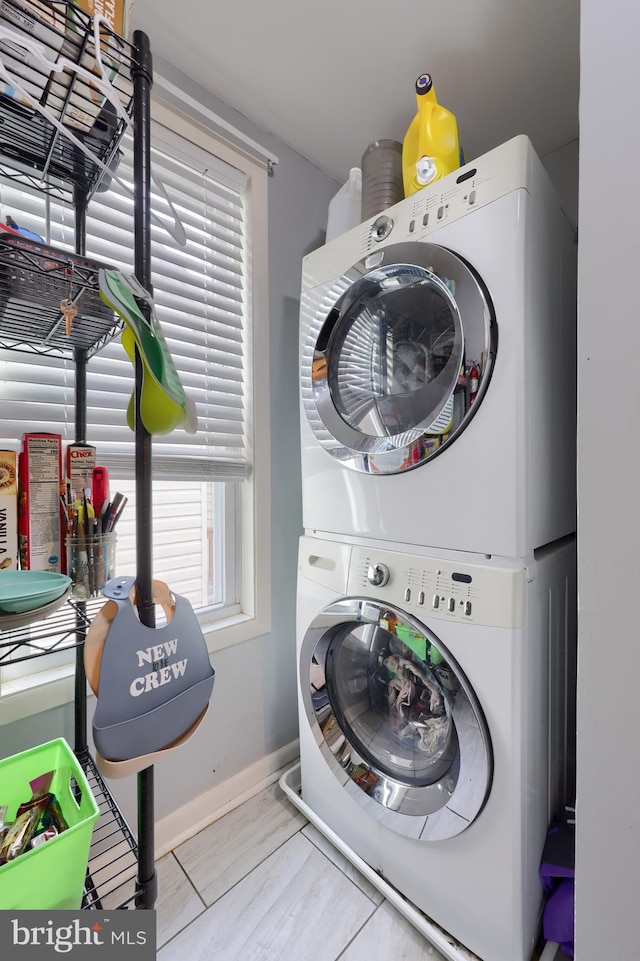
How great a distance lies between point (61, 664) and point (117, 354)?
2.65 feet

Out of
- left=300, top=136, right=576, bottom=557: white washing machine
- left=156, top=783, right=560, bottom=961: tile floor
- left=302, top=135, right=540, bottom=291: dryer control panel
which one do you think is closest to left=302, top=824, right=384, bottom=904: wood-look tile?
left=156, top=783, right=560, bottom=961: tile floor

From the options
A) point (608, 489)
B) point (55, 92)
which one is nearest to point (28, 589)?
point (55, 92)

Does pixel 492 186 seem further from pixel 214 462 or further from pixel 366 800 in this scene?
pixel 366 800

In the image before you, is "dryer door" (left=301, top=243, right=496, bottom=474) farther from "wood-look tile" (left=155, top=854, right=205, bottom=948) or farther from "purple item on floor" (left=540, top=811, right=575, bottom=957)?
"wood-look tile" (left=155, top=854, right=205, bottom=948)

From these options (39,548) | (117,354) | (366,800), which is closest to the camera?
(39,548)

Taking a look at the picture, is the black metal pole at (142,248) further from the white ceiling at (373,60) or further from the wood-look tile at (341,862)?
the wood-look tile at (341,862)

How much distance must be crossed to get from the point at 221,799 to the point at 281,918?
37 centimetres

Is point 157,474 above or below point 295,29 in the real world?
below

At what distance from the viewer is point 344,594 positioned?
3.51 feet

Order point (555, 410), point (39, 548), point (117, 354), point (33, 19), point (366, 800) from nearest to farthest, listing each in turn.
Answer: point (33, 19)
point (39, 548)
point (555, 410)
point (366, 800)
point (117, 354)

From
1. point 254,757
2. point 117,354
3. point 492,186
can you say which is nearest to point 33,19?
point 117,354

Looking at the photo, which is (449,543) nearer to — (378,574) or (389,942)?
(378,574)

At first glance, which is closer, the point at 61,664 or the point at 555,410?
the point at 555,410

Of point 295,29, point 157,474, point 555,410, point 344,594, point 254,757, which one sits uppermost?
point 295,29
